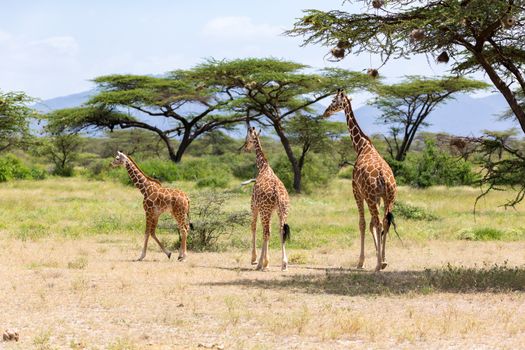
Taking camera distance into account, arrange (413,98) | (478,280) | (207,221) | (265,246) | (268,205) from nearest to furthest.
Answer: (478,280), (268,205), (265,246), (207,221), (413,98)

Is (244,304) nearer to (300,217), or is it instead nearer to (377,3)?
(377,3)

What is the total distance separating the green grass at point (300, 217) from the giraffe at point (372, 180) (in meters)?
2.92

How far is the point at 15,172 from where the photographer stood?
3634 cm

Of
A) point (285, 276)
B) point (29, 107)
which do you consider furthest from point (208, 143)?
point (285, 276)

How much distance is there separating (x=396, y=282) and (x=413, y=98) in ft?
104

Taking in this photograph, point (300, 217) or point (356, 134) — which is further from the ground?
point (356, 134)

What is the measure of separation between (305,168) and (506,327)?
81.0ft

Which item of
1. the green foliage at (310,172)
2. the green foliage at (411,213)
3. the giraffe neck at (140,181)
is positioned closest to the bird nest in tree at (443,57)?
the giraffe neck at (140,181)

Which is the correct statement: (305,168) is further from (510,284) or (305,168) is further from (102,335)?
(102,335)

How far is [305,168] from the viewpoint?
3209cm

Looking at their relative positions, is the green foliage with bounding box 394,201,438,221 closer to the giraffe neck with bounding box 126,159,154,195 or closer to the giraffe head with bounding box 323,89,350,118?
the giraffe head with bounding box 323,89,350,118

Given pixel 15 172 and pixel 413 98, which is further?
pixel 413 98

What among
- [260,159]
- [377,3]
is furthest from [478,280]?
[260,159]

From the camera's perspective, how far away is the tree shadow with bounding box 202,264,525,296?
9.73m
